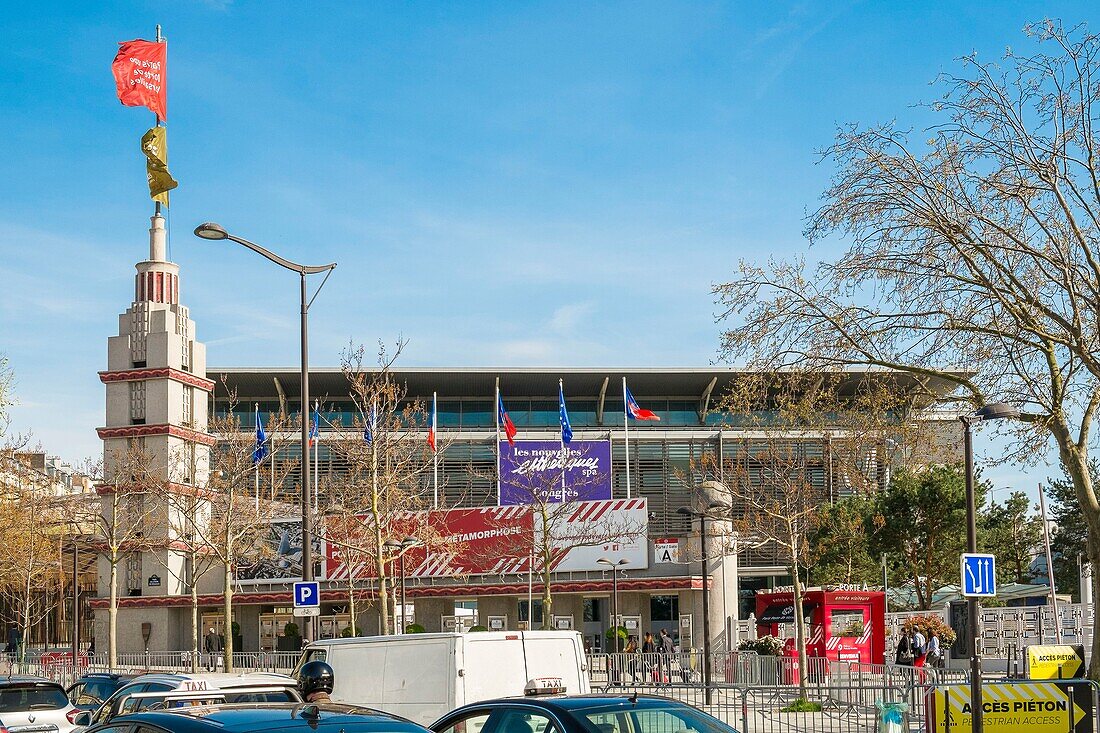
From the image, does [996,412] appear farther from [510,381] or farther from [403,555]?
[510,381]

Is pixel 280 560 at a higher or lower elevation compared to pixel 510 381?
lower

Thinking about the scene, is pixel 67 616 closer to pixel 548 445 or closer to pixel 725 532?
pixel 548 445

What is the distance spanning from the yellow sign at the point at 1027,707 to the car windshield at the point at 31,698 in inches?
529

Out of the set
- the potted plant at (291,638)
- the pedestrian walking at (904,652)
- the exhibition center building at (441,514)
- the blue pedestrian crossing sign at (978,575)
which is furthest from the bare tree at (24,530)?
the blue pedestrian crossing sign at (978,575)

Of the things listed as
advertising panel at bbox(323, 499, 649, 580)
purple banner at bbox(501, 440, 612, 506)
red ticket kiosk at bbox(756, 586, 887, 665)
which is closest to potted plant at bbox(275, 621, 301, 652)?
advertising panel at bbox(323, 499, 649, 580)

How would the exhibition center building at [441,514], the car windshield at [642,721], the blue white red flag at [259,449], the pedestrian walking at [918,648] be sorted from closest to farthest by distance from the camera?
1. the car windshield at [642,721]
2. the pedestrian walking at [918,648]
3. the exhibition center building at [441,514]
4. the blue white red flag at [259,449]

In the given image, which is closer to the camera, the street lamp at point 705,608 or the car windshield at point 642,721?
the car windshield at point 642,721

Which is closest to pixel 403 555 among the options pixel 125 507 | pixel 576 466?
pixel 125 507

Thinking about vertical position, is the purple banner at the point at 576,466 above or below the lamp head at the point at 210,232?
below

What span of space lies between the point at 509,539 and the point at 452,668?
114ft

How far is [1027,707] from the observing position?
1641 centimetres

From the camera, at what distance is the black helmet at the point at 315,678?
13.7m

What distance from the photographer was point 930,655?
35.4 meters

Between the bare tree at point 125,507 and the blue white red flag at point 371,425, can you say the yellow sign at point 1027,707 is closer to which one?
the blue white red flag at point 371,425
